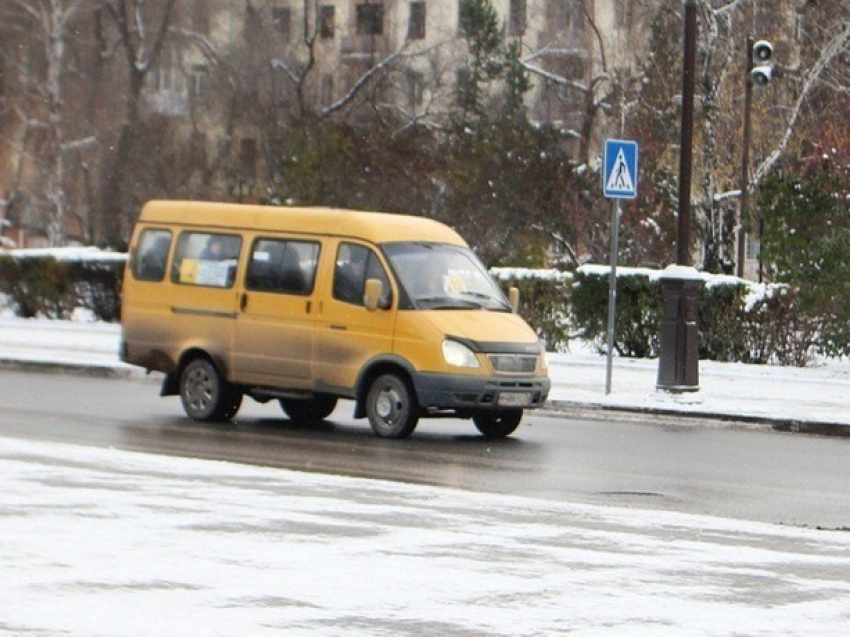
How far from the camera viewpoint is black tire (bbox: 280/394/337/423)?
20953 millimetres

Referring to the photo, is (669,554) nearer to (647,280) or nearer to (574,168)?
(647,280)

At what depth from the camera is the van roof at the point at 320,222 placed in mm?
19703

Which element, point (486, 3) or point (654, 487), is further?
point (486, 3)

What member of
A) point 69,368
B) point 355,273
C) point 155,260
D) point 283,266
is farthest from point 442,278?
point 69,368

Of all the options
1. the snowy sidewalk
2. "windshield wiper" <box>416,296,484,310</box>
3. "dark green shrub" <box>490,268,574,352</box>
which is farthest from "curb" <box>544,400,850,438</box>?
"dark green shrub" <box>490,268,574,352</box>

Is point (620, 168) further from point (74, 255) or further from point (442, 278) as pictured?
point (74, 255)

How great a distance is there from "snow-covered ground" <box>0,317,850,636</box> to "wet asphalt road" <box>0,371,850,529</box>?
108cm

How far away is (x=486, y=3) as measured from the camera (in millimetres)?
64625

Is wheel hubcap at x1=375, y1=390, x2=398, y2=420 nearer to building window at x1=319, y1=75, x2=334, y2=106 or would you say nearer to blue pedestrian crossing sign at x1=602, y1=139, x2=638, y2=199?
blue pedestrian crossing sign at x1=602, y1=139, x2=638, y2=199

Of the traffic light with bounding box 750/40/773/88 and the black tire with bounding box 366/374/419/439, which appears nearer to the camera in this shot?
the black tire with bounding box 366/374/419/439

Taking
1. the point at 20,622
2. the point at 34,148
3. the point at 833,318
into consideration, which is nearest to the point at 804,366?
the point at 833,318

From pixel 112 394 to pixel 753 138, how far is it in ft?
72.5

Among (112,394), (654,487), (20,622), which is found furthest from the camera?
(112,394)

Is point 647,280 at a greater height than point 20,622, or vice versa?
point 647,280
